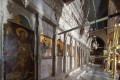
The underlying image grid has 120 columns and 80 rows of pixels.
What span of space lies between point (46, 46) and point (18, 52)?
6.32 feet

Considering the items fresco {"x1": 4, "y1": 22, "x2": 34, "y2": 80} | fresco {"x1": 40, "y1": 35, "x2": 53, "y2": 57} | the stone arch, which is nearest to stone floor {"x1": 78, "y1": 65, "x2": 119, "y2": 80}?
fresco {"x1": 40, "y1": 35, "x2": 53, "y2": 57}

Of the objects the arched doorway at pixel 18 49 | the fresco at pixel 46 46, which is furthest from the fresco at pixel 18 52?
the fresco at pixel 46 46

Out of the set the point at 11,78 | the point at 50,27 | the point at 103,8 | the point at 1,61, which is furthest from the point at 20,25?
the point at 103,8

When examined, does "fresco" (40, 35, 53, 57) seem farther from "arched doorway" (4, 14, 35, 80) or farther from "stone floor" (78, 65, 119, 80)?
"stone floor" (78, 65, 119, 80)

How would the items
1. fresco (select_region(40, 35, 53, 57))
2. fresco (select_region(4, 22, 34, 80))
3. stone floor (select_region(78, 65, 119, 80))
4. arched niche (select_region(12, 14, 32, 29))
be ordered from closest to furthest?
fresco (select_region(4, 22, 34, 80)) → arched niche (select_region(12, 14, 32, 29)) → fresco (select_region(40, 35, 53, 57)) → stone floor (select_region(78, 65, 119, 80))

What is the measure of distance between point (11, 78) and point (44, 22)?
3.17 meters

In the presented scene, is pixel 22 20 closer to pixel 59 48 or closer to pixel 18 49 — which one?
pixel 18 49

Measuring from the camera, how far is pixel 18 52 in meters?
2.99

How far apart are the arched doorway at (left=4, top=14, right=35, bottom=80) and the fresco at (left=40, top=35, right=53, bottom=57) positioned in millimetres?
801

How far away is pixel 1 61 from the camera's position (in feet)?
7.55

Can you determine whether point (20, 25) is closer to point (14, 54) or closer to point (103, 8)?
point (14, 54)

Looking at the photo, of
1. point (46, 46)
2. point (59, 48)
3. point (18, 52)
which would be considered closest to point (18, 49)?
point (18, 52)

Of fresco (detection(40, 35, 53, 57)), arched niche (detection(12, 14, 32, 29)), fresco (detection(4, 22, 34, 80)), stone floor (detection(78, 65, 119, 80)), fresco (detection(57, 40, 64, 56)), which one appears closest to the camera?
fresco (detection(4, 22, 34, 80))

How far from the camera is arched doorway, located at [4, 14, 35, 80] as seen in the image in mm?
2588
